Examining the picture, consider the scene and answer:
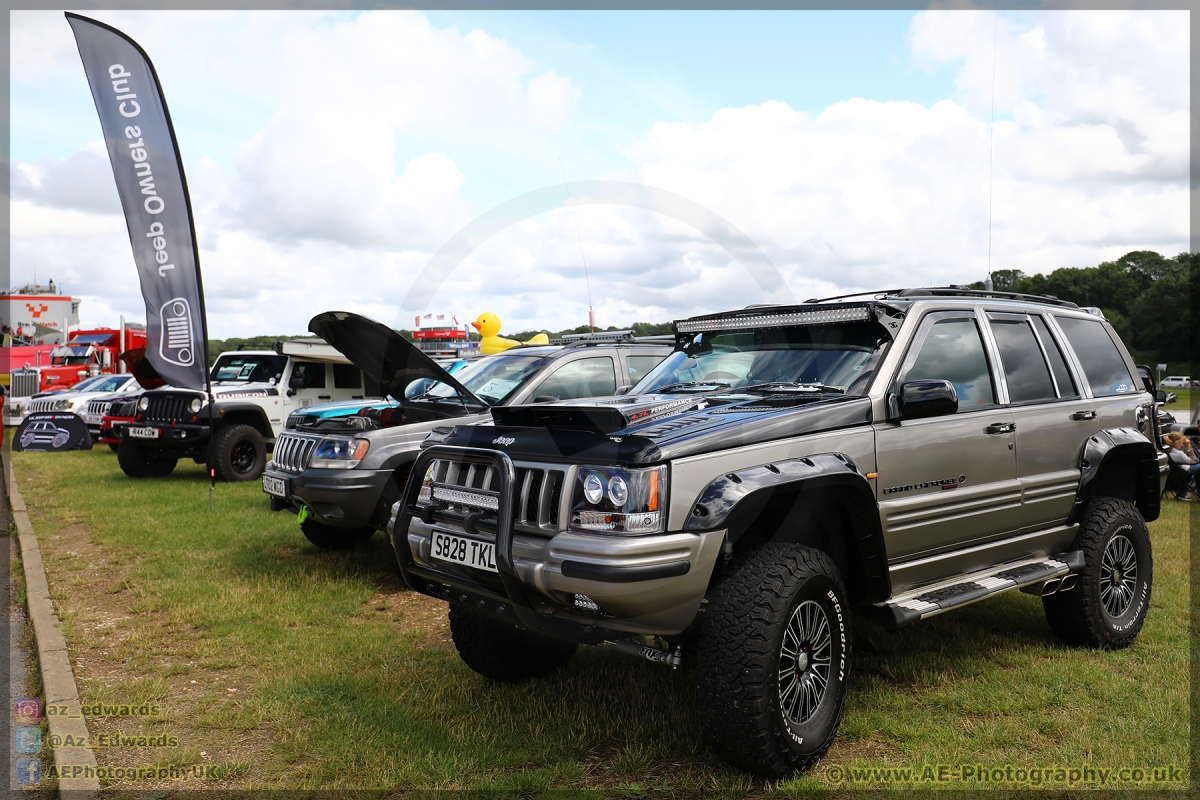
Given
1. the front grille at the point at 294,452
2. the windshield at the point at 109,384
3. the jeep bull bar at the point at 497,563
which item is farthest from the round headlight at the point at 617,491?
the windshield at the point at 109,384

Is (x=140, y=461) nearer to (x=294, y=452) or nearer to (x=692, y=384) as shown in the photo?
(x=294, y=452)

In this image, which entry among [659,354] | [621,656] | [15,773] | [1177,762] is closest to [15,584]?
[15,773]

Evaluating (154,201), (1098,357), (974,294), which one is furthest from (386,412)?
(1098,357)

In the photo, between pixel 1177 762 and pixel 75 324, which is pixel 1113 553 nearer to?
pixel 1177 762

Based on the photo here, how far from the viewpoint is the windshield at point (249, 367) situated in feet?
44.8

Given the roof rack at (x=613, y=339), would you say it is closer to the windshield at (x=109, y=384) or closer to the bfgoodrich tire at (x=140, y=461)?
the bfgoodrich tire at (x=140, y=461)

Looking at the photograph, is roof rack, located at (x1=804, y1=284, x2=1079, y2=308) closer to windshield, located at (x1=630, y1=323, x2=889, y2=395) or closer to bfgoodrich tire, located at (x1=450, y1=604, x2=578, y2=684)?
windshield, located at (x1=630, y1=323, x2=889, y2=395)

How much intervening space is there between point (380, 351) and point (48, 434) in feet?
49.5

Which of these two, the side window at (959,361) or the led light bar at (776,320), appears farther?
the side window at (959,361)

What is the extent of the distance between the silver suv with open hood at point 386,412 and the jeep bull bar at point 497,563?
6.24ft

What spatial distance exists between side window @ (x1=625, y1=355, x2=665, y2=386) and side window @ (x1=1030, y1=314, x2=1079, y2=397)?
11.5 feet

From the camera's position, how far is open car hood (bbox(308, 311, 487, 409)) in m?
5.85

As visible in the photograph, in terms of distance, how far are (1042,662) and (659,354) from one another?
443cm

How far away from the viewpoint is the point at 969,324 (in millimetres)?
4641
